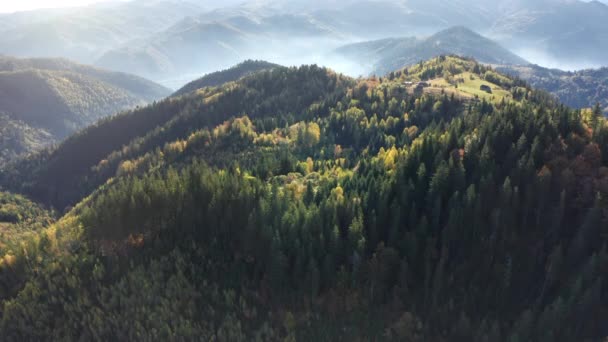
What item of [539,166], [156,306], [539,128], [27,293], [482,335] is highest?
[539,128]

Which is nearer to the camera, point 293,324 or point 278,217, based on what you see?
point 293,324

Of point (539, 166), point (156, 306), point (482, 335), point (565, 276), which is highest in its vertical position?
point (539, 166)

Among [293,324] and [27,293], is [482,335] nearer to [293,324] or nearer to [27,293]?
[293,324]

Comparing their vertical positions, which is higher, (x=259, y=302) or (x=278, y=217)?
(x=278, y=217)

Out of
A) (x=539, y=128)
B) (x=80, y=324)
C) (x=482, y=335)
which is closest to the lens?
(x=482, y=335)

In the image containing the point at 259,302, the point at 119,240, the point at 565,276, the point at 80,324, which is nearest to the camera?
the point at 565,276

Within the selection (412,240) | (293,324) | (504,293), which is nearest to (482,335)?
(504,293)

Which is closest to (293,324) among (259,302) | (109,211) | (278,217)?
(259,302)

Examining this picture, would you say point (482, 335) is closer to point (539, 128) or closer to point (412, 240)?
point (412, 240)

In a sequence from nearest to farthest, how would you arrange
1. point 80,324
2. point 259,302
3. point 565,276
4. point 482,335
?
point 482,335
point 565,276
point 259,302
point 80,324
